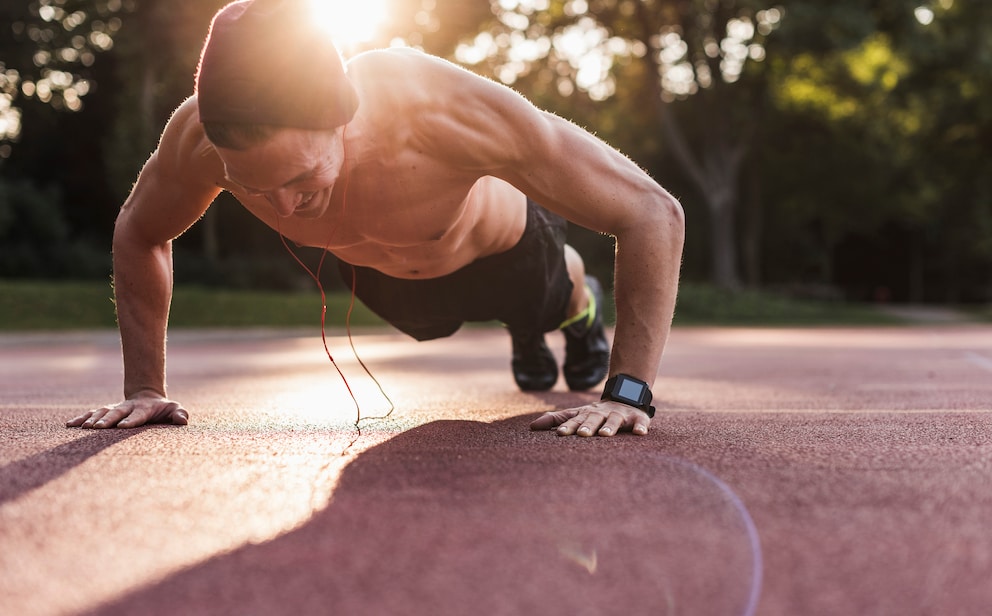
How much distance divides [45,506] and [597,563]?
94 centimetres

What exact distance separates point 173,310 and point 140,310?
12779 millimetres

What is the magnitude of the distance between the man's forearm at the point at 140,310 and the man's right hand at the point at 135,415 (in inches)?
2.4

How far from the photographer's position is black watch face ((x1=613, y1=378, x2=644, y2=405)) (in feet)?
7.56

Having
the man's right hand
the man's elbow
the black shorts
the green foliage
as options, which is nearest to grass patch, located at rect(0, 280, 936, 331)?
the green foliage

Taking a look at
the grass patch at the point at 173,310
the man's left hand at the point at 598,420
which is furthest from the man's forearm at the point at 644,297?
the grass patch at the point at 173,310

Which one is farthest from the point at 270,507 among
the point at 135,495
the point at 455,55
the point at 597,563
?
the point at 455,55

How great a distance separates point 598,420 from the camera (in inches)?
87.0

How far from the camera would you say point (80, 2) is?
20.0 m

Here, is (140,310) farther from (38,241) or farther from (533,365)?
(38,241)

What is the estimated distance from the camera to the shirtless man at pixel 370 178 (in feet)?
6.13

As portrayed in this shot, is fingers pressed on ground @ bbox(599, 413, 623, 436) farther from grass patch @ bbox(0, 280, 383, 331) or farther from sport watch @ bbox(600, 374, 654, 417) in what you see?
grass patch @ bbox(0, 280, 383, 331)

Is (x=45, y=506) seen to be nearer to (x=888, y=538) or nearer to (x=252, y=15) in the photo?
(x=252, y=15)

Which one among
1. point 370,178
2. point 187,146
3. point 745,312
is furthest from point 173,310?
point 370,178

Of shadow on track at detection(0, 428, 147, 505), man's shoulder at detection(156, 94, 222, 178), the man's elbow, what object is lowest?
shadow on track at detection(0, 428, 147, 505)
